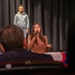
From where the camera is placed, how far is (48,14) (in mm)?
8953

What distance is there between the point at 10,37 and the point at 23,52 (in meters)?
0.15

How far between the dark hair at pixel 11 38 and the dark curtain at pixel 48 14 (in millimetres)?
7068

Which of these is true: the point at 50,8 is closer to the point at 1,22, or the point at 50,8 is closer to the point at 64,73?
the point at 1,22

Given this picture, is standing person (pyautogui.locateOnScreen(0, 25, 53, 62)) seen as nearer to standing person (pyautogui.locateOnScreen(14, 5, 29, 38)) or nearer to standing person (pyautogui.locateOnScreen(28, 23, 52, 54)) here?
standing person (pyautogui.locateOnScreen(28, 23, 52, 54))

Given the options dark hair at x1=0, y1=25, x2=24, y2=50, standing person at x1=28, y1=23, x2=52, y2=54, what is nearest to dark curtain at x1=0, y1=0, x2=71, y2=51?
standing person at x1=28, y1=23, x2=52, y2=54

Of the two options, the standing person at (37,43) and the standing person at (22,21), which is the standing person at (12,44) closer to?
the standing person at (37,43)

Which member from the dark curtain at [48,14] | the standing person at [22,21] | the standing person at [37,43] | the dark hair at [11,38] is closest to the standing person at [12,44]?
the dark hair at [11,38]

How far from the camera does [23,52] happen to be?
1479 mm

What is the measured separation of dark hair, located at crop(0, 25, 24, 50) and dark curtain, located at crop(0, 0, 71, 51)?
23.2 ft

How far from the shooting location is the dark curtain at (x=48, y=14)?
869 cm

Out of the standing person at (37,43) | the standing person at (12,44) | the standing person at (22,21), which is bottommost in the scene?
the standing person at (37,43)

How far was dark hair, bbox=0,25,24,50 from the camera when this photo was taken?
62.0 inches

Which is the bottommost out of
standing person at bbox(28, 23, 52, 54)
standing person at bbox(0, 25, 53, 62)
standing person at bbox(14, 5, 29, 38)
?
standing person at bbox(28, 23, 52, 54)

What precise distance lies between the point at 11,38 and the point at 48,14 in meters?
7.43
